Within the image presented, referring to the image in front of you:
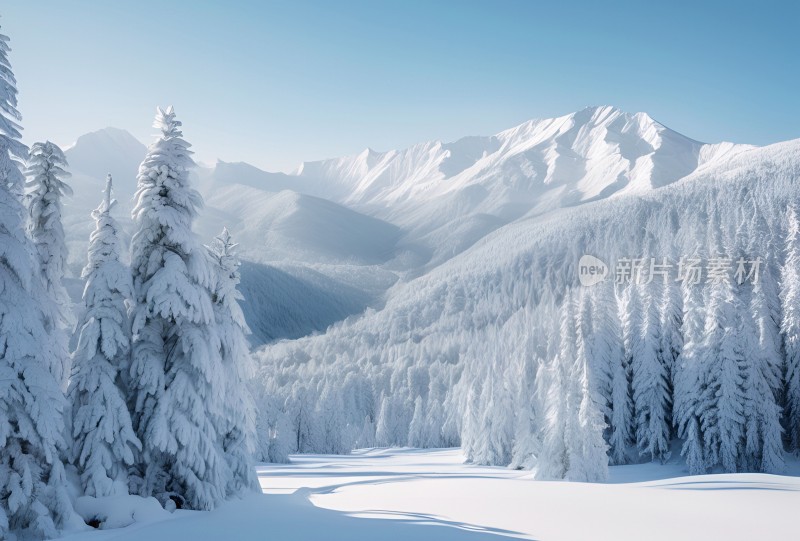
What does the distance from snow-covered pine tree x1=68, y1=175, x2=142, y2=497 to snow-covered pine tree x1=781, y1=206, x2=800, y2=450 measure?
50584 mm

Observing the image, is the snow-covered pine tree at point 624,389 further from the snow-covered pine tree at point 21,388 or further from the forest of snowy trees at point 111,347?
the snow-covered pine tree at point 21,388

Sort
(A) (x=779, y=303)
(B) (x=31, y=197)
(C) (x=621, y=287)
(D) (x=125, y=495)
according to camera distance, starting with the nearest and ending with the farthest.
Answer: (D) (x=125, y=495), (B) (x=31, y=197), (A) (x=779, y=303), (C) (x=621, y=287)

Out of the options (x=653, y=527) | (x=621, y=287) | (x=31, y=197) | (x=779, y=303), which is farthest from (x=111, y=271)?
(x=621, y=287)

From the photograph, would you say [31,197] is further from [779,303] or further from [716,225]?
[716,225]

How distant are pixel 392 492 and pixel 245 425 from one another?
7.29 m

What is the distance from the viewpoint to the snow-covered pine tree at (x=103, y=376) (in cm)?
1546

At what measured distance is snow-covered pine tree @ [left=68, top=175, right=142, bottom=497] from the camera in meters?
15.5

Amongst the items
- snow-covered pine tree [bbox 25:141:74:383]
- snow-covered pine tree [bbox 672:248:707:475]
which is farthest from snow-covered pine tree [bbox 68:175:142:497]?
snow-covered pine tree [bbox 672:248:707:475]

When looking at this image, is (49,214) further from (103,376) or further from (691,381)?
(691,381)

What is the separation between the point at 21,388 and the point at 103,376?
3.02 metres

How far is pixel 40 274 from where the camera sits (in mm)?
16188

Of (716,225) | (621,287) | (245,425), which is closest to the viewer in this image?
(245,425)

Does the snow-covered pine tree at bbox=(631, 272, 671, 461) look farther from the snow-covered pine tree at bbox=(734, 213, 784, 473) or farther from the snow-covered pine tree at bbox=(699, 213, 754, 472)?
the snow-covered pine tree at bbox=(734, 213, 784, 473)
